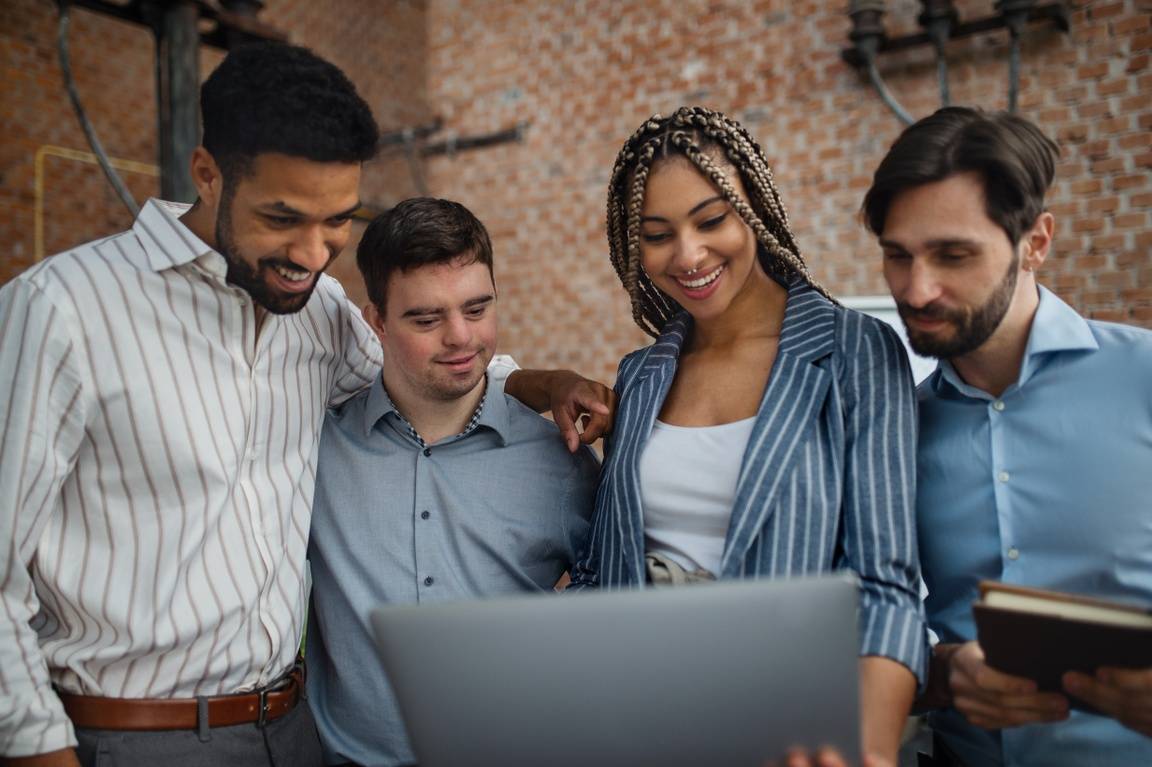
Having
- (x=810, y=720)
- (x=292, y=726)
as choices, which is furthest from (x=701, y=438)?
(x=292, y=726)

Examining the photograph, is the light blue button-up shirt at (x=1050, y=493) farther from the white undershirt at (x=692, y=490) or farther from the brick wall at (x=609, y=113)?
the brick wall at (x=609, y=113)

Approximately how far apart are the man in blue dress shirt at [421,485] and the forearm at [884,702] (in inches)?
27.0

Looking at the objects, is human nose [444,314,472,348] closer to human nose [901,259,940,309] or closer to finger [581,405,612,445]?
finger [581,405,612,445]

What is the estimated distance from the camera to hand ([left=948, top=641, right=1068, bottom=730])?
1.22m

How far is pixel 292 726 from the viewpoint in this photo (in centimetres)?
165

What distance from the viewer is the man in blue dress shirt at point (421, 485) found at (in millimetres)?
1740

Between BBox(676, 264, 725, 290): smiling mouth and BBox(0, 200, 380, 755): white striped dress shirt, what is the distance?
2.26 ft

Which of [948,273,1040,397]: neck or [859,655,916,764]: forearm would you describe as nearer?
[859,655,916,764]: forearm

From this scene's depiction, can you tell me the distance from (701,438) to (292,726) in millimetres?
831

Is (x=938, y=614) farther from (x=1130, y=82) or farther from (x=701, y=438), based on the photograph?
(x=1130, y=82)

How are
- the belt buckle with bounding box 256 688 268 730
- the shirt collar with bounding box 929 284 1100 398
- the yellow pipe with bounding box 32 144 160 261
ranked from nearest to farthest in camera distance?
the shirt collar with bounding box 929 284 1100 398, the belt buckle with bounding box 256 688 268 730, the yellow pipe with bounding box 32 144 160 261

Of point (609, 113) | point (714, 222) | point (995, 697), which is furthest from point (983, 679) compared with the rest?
point (609, 113)

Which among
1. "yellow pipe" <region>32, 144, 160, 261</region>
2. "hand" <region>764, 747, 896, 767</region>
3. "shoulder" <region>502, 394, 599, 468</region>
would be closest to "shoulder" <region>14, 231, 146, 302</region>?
"shoulder" <region>502, 394, 599, 468</region>

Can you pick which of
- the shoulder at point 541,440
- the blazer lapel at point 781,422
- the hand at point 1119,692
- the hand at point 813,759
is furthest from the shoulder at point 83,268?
the hand at point 1119,692
